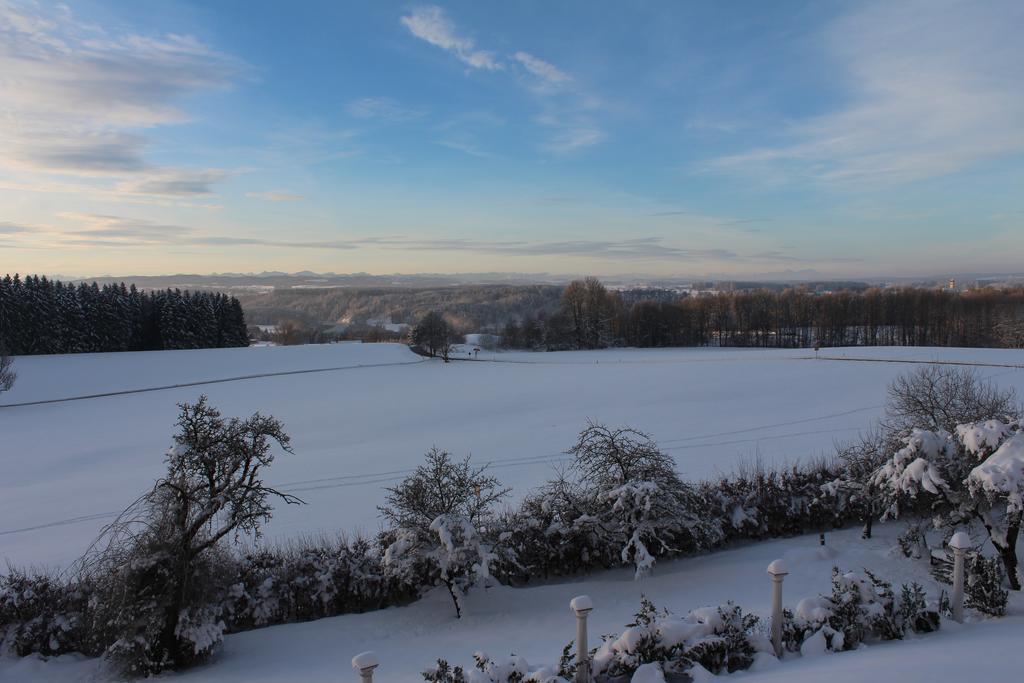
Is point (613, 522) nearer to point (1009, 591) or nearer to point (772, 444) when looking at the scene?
point (1009, 591)

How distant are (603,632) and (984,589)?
4.37 m

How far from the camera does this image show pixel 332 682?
6133mm

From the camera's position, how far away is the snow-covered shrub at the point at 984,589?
6.23 metres

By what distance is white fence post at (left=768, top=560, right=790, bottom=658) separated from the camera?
540 cm

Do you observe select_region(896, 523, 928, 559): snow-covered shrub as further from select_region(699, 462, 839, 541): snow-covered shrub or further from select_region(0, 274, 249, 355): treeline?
select_region(0, 274, 249, 355): treeline

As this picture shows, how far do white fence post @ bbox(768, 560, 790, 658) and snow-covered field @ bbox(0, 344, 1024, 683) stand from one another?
250mm

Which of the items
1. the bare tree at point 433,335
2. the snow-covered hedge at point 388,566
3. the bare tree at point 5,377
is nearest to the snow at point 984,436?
the snow-covered hedge at point 388,566

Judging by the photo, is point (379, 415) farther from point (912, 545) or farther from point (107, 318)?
point (107, 318)

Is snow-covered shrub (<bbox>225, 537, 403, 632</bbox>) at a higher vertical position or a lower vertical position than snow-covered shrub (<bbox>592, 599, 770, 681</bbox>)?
lower

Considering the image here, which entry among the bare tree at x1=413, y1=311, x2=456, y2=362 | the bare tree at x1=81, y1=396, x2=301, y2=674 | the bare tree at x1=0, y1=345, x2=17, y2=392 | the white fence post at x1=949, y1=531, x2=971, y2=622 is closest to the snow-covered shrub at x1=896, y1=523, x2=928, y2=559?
the white fence post at x1=949, y1=531, x2=971, y2=622

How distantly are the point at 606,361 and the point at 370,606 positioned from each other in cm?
4477

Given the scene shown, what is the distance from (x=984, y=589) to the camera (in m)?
6.51

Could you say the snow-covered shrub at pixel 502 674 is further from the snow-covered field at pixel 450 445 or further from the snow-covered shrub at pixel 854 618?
the snow-covered shrub at pixel 854 618

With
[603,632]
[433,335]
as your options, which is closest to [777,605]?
[603,632]
